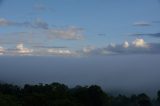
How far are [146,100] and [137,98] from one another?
899 cm

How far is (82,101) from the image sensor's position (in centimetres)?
10038

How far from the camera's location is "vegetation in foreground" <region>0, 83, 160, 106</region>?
83688 millimetres

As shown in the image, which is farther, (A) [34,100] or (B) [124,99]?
(B) [124,99]

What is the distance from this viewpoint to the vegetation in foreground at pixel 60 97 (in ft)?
275

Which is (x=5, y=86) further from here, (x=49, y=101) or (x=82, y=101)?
(x=49, y=101)

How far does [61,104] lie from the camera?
268 feet

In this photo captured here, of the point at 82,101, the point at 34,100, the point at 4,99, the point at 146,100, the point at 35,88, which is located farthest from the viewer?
the point at 146,100

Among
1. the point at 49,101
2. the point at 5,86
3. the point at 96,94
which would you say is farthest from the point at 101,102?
the point at 5,86

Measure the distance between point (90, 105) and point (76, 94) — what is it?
12.8 ft

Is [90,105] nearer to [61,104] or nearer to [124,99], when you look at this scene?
[61,104]

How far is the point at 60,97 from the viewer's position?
9094cm

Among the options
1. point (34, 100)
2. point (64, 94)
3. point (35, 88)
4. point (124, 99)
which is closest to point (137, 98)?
point (124, 99)

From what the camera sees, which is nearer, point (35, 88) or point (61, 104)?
point (61, 104)

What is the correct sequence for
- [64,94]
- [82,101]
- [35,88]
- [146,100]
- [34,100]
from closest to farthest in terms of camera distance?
1. [34,100]
2. [64,94]
3. [82,101]
4. [35,88]
5. [146,100]
